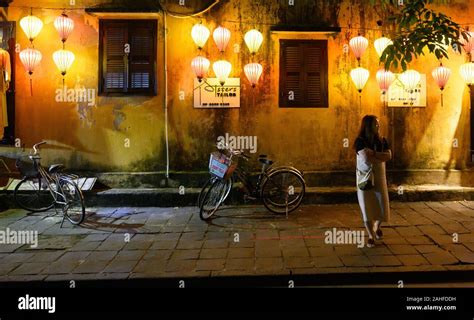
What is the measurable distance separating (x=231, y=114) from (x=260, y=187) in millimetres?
2467

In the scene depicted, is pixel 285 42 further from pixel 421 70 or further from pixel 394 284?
pixel 394 284

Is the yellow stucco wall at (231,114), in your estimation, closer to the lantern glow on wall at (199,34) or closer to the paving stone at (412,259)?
the lantern glow on wall at (199,34)

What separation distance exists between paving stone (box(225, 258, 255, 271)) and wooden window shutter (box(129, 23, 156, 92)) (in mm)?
5935

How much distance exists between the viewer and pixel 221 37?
9.95 meters

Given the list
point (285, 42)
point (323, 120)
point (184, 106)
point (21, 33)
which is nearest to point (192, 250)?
point (184, 106)

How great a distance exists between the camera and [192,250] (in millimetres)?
7043

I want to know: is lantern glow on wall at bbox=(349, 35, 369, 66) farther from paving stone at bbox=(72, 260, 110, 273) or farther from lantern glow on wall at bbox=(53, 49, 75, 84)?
paving stone at bbox=(72, 260, 110, 273)

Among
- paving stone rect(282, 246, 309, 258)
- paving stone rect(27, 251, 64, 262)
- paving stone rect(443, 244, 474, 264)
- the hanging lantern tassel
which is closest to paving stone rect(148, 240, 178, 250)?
paving stone rect(27, 251, 64, 262)

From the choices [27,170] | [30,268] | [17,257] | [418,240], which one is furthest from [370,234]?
[27,170]

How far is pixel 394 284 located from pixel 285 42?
7046mm
